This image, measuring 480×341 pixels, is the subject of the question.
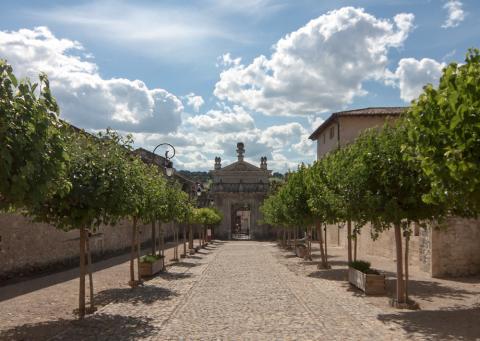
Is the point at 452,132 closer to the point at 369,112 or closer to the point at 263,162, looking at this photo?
the point at 369,112

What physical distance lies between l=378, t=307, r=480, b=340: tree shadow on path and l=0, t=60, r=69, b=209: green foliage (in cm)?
676

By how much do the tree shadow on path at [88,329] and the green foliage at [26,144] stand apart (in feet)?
10.6

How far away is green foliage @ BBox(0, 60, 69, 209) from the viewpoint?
6.38 metres

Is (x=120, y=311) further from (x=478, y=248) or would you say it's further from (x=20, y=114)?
(x=478, y=248)

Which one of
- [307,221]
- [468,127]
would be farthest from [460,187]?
[307,221]

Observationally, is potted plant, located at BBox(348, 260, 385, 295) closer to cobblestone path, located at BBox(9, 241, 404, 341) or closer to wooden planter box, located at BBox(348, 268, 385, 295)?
wooden planter box, located at BBox(348, 268, 385, 295)

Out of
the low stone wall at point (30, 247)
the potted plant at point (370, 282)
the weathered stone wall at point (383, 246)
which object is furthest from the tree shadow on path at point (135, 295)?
the weathered stone wall at point (383, 246)

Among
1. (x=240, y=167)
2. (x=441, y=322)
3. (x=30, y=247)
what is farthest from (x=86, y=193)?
(x=240, y=167)

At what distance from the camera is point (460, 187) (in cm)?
743

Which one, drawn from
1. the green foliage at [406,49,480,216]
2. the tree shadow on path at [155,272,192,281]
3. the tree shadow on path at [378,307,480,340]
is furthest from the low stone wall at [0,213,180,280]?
the green foliage at [406,49,480,216]

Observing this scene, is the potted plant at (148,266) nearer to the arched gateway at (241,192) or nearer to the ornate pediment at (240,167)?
the arched gateway at (241,192)

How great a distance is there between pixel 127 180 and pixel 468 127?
293 inches

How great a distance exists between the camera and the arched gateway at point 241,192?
209 feet

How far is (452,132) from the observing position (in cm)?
703
